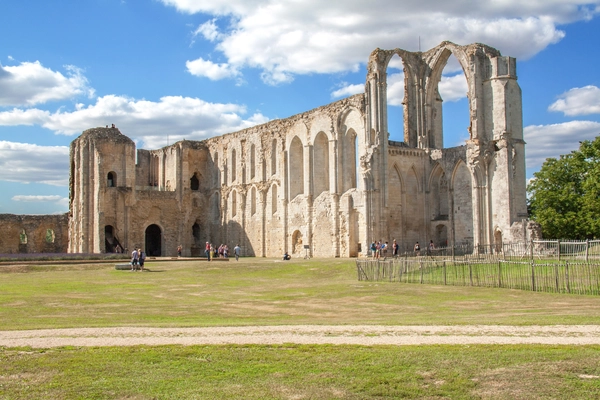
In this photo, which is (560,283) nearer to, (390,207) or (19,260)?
(390,207)

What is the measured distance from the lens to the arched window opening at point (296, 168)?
46125 millimetres

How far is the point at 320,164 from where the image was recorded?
44.1m

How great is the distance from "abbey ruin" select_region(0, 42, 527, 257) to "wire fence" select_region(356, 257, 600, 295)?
481 inches

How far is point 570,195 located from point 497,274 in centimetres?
2281

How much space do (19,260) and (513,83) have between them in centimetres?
2929

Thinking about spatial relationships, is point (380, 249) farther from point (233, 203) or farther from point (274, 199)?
point (233, 203)

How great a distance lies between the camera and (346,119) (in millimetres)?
41188

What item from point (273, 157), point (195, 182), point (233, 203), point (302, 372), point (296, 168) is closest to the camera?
point (302, 372)

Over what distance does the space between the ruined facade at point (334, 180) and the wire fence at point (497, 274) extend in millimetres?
12382

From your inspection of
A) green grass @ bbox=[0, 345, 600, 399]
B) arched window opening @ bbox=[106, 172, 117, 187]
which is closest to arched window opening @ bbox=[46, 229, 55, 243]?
arched window opening @ bbox=[106, 172, 117, 187]

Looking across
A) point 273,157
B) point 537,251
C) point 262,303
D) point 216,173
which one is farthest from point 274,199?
point 262,303

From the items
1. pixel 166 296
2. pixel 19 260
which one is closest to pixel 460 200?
pixel 166 296

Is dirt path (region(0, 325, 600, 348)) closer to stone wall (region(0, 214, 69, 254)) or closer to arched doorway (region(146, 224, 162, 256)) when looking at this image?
arched doorway (region(146, 224, 162, 256))

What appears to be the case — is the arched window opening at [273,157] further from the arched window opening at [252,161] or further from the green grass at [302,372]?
the green grass at [302,372]
